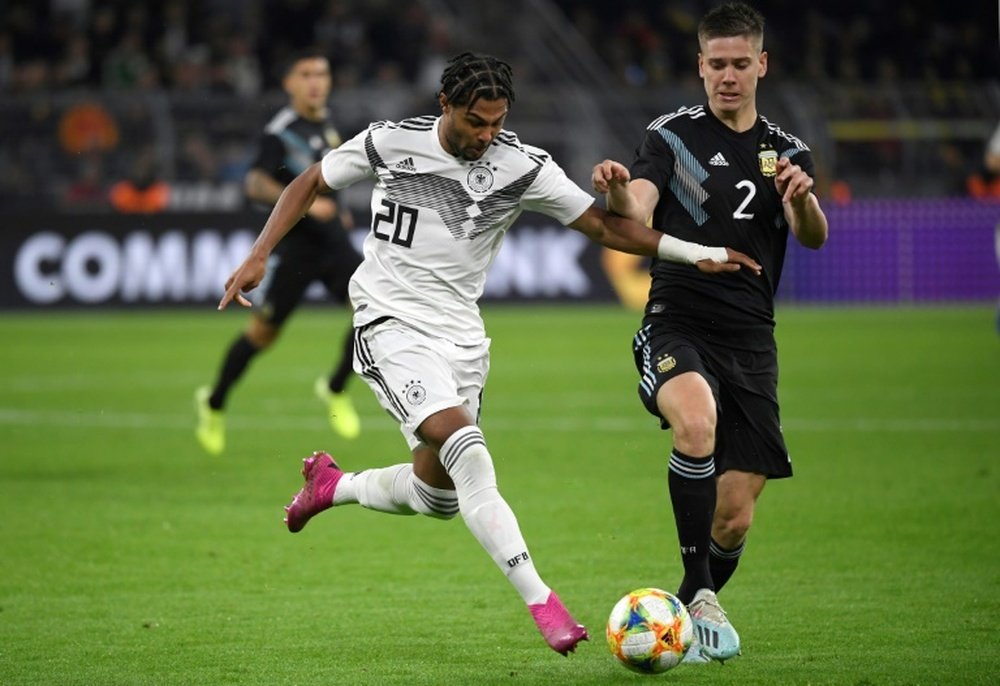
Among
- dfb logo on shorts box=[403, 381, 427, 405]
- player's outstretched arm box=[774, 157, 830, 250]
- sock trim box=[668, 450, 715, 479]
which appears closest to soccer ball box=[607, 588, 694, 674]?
sock trim box=[668, 450, 715, 479]

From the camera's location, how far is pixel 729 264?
19.9 feet

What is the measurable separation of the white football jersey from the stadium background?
1642 cm

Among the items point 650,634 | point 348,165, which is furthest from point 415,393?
point 650,634

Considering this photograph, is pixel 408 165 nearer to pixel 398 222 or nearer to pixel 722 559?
pixel 398 222

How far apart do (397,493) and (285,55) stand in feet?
69.9

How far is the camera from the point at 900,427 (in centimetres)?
1279

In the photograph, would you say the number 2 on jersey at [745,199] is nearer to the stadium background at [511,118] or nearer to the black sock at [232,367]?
the black sock at [232,367]

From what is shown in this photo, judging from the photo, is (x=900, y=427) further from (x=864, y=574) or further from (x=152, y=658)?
(x=152, y=658)

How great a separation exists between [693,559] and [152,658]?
6.34 feet

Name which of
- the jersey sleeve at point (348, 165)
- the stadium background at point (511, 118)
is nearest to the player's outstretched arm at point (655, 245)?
the jersey sleeve at point (348, 165)

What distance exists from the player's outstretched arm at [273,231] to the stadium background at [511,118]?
53.0 feet

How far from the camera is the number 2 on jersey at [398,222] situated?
625 centimetres

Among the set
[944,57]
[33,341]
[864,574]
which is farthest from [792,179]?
[944,57]

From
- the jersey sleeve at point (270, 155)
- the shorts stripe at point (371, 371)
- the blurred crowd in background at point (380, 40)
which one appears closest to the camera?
the shorts stripe at point (371, 371)
